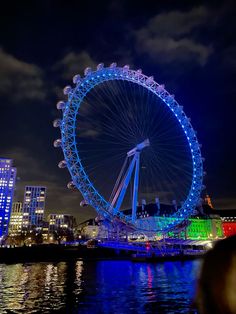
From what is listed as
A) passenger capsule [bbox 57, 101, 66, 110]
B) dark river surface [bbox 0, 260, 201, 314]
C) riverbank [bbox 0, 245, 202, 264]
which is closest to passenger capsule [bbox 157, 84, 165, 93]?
passenger capsule [bbox 57, 101, 66, 110]

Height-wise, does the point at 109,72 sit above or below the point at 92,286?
above

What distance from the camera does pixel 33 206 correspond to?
142500mm

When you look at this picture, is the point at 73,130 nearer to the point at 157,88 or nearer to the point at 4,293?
the point at 157,88

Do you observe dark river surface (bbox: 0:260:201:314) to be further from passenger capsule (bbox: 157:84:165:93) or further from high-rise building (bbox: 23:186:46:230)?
high-rise building (bbox: 23:186:46:230)

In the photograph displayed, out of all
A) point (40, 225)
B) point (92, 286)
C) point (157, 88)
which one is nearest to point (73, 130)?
point (157, 88)

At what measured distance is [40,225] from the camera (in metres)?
135

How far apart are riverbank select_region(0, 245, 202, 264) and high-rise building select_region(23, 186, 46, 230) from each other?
85.6 m

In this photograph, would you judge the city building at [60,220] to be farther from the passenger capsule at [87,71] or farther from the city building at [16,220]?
the passenger capsule at [87,71]

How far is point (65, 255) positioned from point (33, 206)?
94.2 meters

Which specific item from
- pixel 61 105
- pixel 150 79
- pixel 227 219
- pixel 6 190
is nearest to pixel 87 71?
pixel 61 105

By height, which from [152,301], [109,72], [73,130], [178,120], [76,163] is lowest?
[152,301]

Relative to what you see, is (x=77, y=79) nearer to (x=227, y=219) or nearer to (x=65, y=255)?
(x=65, y=255)

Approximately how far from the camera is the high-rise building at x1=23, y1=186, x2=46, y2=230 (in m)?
139

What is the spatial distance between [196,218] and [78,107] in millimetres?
82811
